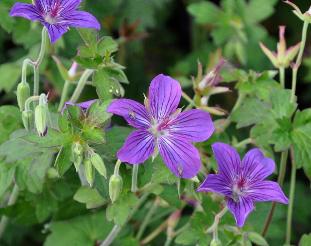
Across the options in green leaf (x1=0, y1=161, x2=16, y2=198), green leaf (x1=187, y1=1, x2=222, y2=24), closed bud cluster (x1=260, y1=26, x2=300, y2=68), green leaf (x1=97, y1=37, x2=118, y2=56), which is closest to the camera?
green leaf (x1=97, y1=37, x2=118, y2=56)

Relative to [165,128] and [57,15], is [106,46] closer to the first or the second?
[57,15]

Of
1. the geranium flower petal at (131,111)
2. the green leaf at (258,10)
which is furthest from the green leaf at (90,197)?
the green leaf at (258,10)

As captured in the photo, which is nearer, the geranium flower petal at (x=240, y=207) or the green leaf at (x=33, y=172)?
the geranium flower petal at (x=240, y=207)

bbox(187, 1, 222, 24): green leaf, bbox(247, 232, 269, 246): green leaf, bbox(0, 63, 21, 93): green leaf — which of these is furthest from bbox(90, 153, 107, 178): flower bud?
bbox(187, 1, 222, 24): green leaf

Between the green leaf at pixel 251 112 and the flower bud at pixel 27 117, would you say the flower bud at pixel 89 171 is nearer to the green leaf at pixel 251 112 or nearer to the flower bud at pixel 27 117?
the flower bud at pixel 27 117

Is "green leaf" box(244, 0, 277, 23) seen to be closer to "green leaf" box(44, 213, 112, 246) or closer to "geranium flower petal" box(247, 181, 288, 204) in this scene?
"green leaf" box(44, 213, 112, 246)

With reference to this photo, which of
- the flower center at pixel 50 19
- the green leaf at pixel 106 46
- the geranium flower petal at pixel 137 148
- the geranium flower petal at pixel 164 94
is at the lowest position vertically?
the geranium flower petal at pixel 137 148

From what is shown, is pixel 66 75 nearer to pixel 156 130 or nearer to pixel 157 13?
pixel 156 130
